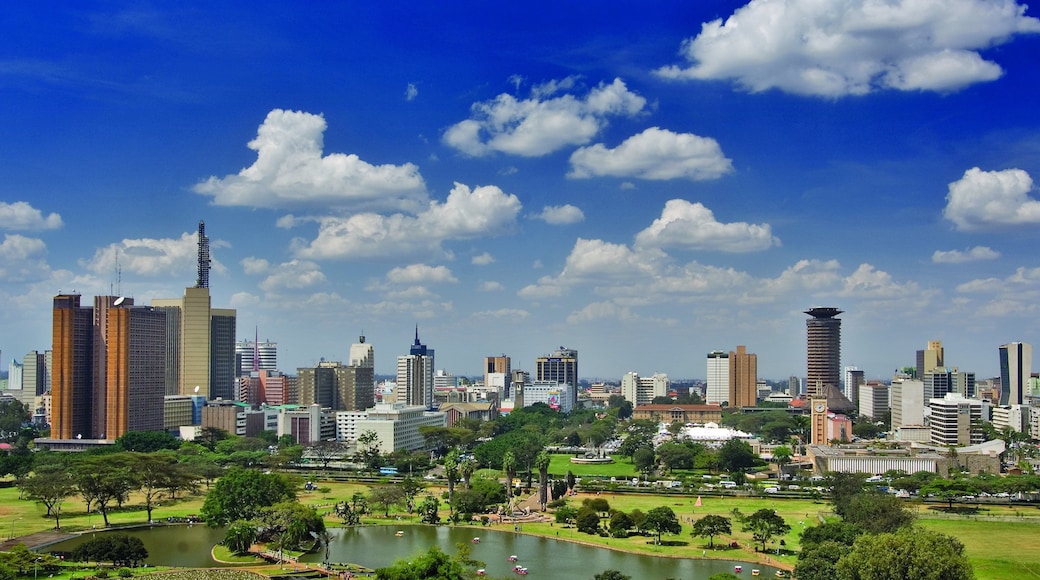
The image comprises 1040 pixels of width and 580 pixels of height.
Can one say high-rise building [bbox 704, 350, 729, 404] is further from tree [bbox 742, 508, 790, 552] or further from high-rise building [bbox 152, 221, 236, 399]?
tree [bbox 742, 508, 790, 552]

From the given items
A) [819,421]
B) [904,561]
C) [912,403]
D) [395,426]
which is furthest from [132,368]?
[912,403]

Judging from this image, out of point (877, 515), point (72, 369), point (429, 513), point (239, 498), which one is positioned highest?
point (72, 369)

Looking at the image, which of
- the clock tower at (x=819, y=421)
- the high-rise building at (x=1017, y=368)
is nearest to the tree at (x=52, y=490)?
the clock tower at (x=819, y=421)

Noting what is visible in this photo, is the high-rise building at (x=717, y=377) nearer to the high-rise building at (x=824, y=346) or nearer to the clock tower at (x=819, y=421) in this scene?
the high-rise building at (x=824, y=346)

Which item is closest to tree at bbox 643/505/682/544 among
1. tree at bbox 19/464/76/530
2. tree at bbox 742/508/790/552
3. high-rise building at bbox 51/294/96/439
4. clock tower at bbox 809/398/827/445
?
tree at bbox 742/508/790/552

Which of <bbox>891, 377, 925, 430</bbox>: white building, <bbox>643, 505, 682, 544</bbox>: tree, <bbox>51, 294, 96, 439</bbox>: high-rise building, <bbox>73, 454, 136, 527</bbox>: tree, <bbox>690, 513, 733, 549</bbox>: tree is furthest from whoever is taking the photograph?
<bbox>891, 377, 925, 430</bbox>: white building

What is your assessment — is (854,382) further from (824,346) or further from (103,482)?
(103,482)
